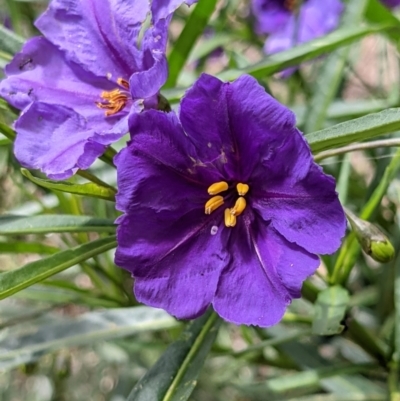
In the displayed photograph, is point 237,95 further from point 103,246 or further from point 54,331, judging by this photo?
point 54,331

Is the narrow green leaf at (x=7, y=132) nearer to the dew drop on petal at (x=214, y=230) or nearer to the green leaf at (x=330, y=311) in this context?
the dew drop on petal at (x=214, y=230)

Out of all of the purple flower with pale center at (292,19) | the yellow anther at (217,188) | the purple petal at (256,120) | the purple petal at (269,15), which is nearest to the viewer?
the purple petal at (256,120)

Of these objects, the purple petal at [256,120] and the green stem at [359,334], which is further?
the green stem at [359,334]

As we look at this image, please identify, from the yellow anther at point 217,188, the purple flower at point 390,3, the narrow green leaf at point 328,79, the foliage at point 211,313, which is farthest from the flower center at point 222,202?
the purple flower at point 390,3

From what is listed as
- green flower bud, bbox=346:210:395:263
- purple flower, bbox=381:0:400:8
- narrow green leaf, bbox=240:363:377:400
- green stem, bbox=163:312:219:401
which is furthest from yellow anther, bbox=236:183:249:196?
purple flower, bbox=381:0:400:8

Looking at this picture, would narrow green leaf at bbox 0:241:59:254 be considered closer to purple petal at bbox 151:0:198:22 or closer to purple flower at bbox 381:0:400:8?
purple petal at bbox 151:0:198:22
